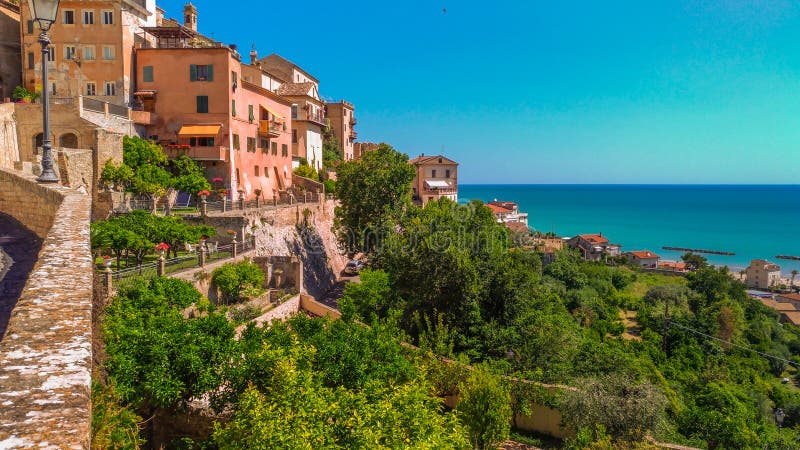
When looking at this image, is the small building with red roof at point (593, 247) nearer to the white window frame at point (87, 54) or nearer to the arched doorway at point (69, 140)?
the white window frame at point (87, 54)

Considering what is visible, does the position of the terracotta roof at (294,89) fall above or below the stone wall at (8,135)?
above

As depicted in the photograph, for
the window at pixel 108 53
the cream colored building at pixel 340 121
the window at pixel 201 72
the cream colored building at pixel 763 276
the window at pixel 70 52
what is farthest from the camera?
the cream colored building at pixel 763 276

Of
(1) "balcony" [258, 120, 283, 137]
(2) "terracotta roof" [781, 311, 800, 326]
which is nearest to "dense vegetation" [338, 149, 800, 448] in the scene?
(1) "balcony" [258, 120, 283, 137]

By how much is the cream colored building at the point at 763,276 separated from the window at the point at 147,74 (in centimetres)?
8797

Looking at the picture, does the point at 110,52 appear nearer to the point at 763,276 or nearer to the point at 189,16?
the point at 189,16

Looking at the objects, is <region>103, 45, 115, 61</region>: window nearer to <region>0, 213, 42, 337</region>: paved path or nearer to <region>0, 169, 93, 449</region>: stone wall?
<region>0, 213, 42, 337</region>: paved path

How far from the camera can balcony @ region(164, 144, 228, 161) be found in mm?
34719

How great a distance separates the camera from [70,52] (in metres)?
34.2

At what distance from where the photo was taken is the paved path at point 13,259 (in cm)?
623

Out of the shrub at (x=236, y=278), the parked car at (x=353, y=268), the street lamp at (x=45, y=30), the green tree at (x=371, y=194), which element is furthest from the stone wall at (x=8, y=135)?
the parked car at (x=353, y=268)

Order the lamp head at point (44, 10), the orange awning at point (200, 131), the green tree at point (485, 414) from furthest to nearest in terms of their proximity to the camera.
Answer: the orange awning at point (200, 131), the green tree at point (485, 414), the lamp head at point (44, 10)

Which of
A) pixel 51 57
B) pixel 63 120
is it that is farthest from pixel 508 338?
pixel 51 57

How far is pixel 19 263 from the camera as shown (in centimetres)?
796

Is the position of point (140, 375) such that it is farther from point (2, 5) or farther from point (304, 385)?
point (2, 5)
